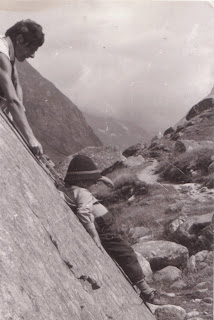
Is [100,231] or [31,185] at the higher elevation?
[31,185]

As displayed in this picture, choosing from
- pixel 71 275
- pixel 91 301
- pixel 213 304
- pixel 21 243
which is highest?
pixel 21 243

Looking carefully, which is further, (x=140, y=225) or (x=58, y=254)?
(x=140, y=225)

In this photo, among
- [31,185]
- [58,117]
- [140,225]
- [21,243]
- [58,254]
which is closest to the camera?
[21,243]

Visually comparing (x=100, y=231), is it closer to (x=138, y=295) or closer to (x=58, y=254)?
(x=138, y=295)

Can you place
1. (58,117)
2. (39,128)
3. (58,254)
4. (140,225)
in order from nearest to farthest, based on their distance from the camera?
(58,254) < (140,225) < (39,128) < (58,117)

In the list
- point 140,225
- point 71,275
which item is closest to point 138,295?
point 71,275

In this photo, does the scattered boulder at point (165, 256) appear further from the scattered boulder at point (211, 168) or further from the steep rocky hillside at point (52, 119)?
the steep rocky hillside at point (52, 119)
